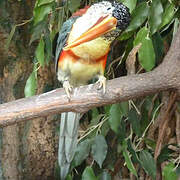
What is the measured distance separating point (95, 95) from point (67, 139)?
45 cm

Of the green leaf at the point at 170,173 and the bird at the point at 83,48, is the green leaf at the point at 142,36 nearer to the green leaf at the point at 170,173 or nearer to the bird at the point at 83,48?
the bird at the point at 83,48

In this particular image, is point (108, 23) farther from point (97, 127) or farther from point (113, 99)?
point (97, 127)

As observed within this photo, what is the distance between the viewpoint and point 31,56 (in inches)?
90.2

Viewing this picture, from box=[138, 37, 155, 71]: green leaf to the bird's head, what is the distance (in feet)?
0.44

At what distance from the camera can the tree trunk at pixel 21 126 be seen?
2271 mm

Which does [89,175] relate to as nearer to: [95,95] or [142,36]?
[95,95]

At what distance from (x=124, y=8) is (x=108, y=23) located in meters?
0.07

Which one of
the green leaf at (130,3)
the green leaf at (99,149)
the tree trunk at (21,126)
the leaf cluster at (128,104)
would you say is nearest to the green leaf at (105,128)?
the leaf cluster at (128,104)

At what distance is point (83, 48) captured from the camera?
167 cm

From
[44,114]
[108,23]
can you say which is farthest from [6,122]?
[108,23]

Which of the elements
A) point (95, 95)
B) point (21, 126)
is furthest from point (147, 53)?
point (21, 126)

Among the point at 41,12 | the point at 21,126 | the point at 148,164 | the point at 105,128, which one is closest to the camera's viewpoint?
the point at 41,12

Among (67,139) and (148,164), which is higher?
(67,139)

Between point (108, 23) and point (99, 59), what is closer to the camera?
point (108, 23)
